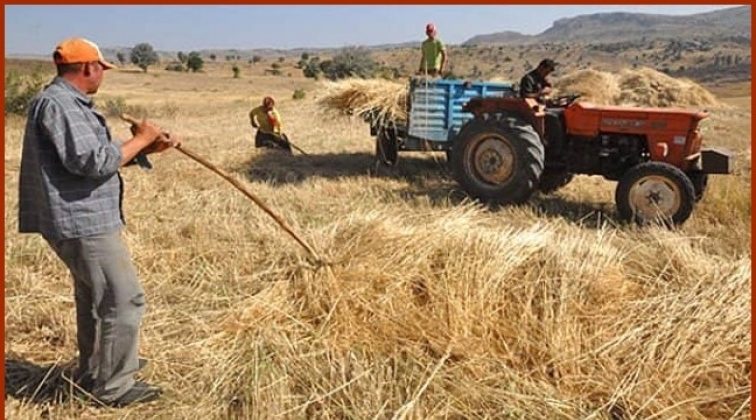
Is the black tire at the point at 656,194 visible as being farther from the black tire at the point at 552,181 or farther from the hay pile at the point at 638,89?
the hay pile at the point at 638,89

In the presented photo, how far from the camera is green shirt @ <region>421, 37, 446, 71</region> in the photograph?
33.2 feet

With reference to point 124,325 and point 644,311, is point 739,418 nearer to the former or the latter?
point 644,311

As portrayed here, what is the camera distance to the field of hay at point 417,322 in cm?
356

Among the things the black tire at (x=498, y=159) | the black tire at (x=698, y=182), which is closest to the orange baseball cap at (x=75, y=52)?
the black tire at (x=498, y=159)

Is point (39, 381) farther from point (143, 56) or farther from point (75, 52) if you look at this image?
point (143, 56)

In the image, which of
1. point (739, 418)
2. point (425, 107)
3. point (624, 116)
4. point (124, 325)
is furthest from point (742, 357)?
point (425, 107)

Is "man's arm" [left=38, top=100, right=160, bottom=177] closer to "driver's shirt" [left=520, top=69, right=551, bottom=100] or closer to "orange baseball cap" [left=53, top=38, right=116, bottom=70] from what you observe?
"orange baseball cap" [left=53, top=38, right=116, bottom=70]

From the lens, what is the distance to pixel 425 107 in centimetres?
908

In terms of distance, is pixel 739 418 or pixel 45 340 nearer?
pixel 739 418

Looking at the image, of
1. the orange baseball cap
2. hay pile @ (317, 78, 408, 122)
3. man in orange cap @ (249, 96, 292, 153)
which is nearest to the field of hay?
the orange baseball cap

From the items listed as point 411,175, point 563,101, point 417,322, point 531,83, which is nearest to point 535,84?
point 531,83

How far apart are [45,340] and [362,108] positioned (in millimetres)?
5753

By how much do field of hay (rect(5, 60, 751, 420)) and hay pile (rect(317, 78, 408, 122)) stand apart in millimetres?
3466

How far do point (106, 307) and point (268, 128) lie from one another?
757 cm
